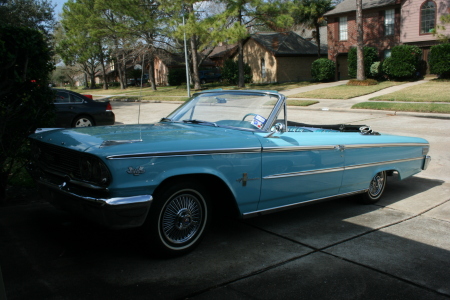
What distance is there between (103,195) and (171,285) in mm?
884

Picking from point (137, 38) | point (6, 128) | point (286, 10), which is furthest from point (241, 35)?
point (6, 128)

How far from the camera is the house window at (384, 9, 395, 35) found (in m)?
32.3

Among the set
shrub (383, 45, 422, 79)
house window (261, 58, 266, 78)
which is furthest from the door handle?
house window (261, 58, 266, 78)

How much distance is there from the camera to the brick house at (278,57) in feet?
132

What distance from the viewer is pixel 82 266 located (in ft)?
12.0

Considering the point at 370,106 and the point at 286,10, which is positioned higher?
the point at 286,10

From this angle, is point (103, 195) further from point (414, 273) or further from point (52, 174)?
point (414, 273)

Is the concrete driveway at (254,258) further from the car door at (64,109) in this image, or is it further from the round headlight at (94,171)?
the car door at (64,109)

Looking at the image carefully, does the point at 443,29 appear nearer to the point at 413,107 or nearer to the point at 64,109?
the point at 413,107

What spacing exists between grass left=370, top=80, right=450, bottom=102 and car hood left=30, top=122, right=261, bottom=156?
17.1 m

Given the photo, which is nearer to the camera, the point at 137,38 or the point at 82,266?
the point at 82,266

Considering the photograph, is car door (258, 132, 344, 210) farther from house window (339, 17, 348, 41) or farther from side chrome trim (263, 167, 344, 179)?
house window (339, 17, 348, 41)

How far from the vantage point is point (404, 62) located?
28.8 metres

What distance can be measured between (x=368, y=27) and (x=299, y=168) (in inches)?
1281
